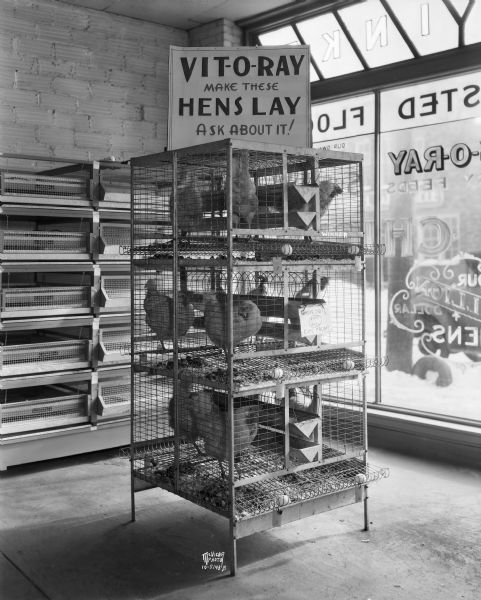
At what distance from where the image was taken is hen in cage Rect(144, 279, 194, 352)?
430 cm

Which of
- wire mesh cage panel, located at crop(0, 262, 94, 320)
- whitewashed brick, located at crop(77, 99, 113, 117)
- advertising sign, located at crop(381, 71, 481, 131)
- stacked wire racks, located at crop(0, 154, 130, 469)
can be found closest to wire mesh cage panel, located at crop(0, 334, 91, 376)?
stacked wire racks, located at crop(0, 154, 130, 469)

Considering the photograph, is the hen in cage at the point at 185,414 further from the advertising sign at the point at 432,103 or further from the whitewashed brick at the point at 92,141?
the whitewashed brick at the point at 92,141

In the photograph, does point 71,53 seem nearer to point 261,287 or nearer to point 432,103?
point 432,103

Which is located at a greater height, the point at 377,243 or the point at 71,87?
the point at 71,87

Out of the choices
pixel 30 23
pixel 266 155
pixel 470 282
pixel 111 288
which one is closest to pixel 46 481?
pixel 111 288

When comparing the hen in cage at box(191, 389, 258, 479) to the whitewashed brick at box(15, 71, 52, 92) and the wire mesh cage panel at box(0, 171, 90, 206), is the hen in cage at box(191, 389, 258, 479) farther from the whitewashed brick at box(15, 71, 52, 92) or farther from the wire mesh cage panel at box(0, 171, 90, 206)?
the whitewashed brick at box(15, 71, 52, 92)

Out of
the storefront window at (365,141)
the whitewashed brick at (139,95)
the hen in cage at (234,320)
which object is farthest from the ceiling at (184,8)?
the hen in cage at (234,320)

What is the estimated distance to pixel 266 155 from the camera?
4.26 metres

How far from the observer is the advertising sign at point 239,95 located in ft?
15.4

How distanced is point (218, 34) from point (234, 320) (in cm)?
459

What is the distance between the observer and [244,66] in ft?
15.5

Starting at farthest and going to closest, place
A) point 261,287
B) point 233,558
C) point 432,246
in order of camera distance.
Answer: point 432,246
point 261,287
point 233,558

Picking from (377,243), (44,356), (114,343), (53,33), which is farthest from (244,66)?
(53,33)

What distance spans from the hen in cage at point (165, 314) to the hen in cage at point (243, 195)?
645 millimetres
